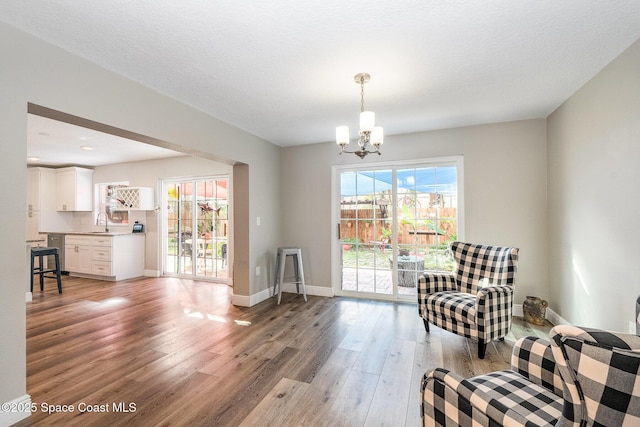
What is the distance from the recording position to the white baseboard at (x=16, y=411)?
1696 mm

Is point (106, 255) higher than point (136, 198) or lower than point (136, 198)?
lower

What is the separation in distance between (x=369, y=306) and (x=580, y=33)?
11.2ft

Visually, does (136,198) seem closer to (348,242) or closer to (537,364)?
(348,242)

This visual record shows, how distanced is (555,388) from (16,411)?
9.77 ft

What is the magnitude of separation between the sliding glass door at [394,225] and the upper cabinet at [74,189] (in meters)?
5.99

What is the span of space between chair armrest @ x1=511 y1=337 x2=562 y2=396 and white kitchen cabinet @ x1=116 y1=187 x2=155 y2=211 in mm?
6447

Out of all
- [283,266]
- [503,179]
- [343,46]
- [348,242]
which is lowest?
[283,266]

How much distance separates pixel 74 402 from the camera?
1949 millimetres

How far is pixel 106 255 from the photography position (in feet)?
18.4

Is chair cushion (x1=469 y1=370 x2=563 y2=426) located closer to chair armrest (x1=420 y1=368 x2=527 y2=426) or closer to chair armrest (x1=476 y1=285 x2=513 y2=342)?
chair armrest (x1=420 y1=368 x2=527 y2=426)

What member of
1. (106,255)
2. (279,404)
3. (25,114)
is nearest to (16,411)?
(279,404)

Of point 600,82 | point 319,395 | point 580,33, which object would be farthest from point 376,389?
point 600,82

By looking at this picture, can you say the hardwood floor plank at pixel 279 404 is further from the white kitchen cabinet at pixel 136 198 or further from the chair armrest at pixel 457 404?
the white kitchen cabinet at pixel 136 198

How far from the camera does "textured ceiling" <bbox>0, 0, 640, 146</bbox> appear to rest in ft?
5.46
